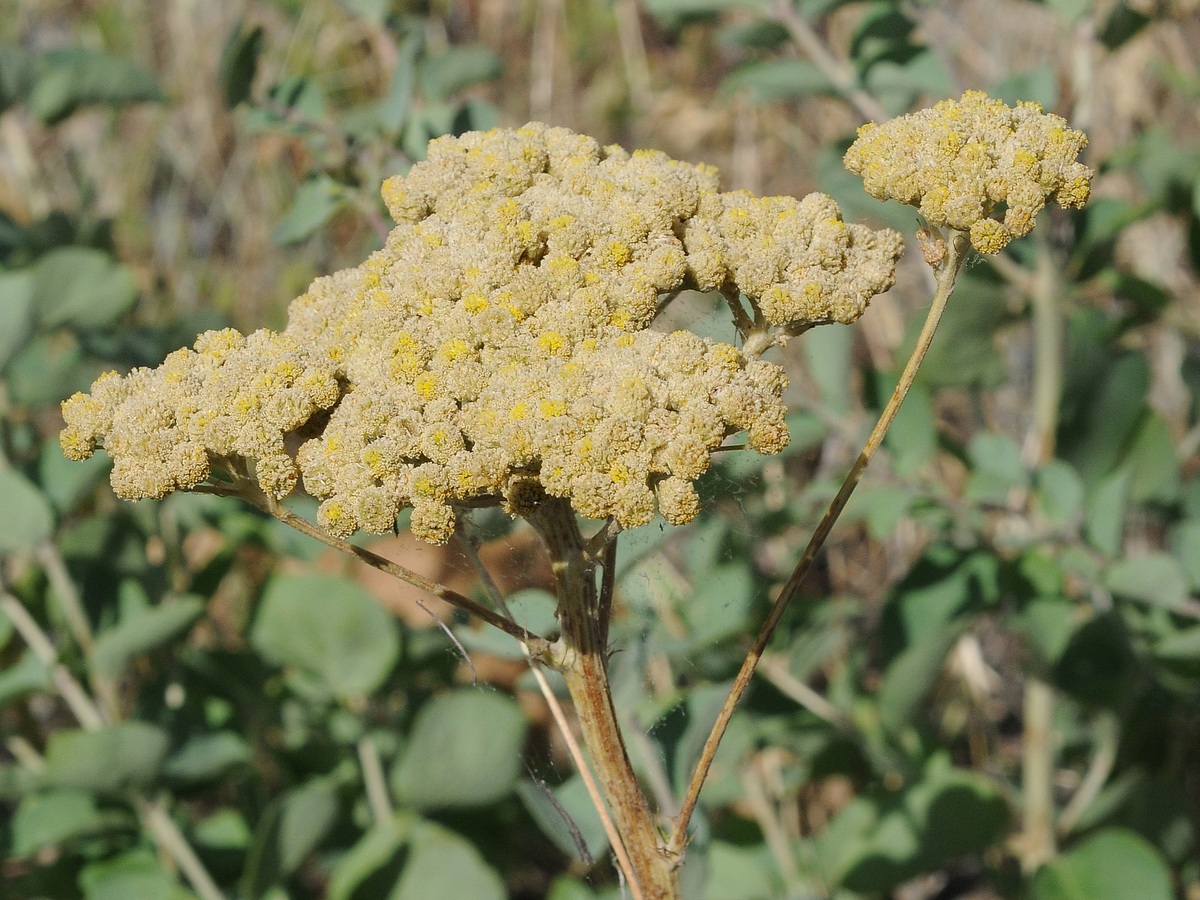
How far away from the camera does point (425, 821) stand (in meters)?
2.03

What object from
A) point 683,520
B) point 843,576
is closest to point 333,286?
point 683,520

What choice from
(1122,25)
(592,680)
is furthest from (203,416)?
(1122,25)

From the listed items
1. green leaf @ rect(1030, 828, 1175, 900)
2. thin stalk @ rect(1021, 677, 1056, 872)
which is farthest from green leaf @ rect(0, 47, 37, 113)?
green leaf @ rect(1030, 828, 1175, 900)

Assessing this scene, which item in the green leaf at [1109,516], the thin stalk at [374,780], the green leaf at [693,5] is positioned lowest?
the thin stalk at [374,780]

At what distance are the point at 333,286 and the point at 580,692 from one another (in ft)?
1.42

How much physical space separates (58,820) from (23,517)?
53cm

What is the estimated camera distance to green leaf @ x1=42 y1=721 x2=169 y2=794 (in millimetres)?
1826

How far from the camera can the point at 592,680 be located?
983mm

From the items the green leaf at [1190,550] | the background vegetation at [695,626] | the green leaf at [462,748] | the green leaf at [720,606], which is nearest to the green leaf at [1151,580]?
the background vegetation at [695,626]

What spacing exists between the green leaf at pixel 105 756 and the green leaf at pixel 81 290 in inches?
26.4

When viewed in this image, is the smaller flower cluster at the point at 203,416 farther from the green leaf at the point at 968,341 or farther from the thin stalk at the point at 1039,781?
the thin stalk at the point at 1039,781

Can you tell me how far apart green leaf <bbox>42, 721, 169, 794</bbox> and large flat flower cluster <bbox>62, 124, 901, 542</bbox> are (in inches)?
39.3

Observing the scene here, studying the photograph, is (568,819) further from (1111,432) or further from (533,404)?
(1111,432)

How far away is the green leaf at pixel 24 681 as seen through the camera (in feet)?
6.54
